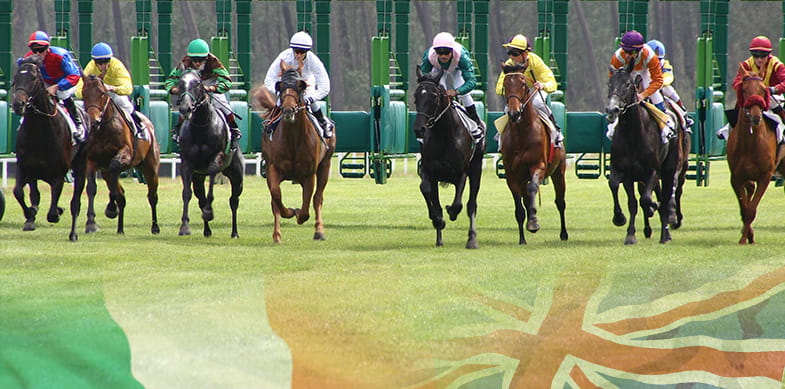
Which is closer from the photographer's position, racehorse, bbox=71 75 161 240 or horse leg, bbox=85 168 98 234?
racehorse, bbox=71 75 161 240

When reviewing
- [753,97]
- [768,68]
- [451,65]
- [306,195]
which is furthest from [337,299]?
[768,68]

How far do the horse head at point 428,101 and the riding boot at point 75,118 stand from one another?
331cm

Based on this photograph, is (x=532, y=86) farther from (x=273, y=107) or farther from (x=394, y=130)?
(x=394, y=130)

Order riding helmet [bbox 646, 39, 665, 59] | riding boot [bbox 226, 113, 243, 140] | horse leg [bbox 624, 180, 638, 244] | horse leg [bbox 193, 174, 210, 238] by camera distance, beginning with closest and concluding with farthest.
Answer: horse leg [bbox 624, 180, 638, 244], horse leg [bbox 193, 174, 210, 238], riding boot [bbox 226, 113, 243, 140], riding helmet [bbox 646, 39, 665, 59]

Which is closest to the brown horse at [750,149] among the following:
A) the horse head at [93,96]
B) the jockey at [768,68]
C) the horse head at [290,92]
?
the jockey at [768,68]

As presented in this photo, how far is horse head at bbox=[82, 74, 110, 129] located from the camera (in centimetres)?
1222

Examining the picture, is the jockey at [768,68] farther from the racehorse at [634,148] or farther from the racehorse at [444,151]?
the racehorse at [444,151]

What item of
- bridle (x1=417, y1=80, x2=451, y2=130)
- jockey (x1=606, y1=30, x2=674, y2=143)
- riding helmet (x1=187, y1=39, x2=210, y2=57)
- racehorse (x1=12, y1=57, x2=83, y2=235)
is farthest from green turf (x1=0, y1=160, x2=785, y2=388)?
riding helmet (x1=187, y1=39, x2=210, y2=57)

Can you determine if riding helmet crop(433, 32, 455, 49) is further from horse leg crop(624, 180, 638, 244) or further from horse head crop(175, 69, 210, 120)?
horse head crop(175, 69, 210, 120)

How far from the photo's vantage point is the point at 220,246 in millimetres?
12133

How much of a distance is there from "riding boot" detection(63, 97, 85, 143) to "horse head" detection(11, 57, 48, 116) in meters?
0.45

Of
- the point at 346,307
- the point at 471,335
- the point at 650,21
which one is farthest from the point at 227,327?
the point at 650,21

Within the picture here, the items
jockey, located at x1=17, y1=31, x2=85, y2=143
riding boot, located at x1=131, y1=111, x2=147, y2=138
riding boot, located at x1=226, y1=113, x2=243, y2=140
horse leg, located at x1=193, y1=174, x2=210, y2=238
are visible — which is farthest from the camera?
riding boot, located at x1=131, y1=111, x2=147, y2=138

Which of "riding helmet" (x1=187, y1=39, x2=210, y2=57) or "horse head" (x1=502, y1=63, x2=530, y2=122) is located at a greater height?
"riding helmet" (x1=187, y1=39, x2=210, y2=57)
